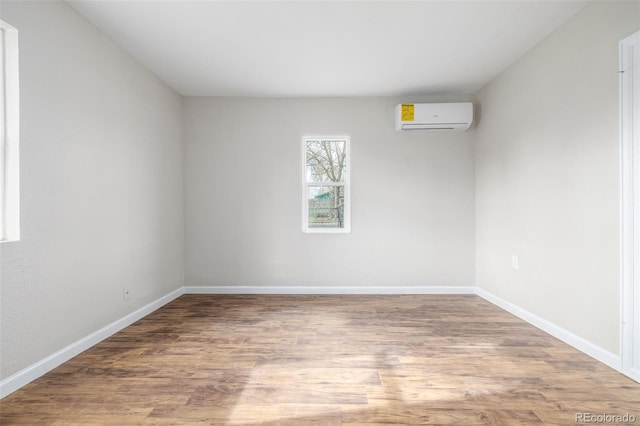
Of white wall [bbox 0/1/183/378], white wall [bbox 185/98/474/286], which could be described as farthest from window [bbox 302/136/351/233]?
white wall [bbox 0/1/183/378]

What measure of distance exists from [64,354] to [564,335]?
388 centimetres

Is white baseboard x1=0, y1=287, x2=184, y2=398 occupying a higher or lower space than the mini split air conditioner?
lower

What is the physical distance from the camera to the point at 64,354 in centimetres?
222

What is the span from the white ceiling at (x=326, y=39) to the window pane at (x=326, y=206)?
51.6 inches

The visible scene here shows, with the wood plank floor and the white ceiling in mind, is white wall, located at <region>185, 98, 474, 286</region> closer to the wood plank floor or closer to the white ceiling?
the white ceiling

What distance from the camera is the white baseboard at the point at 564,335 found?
7.12 feet

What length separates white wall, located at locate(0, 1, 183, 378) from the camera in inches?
76.1

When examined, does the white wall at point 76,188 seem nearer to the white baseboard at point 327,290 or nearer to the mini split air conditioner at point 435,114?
the white baseboard at point 327,290

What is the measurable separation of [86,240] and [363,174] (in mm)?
3041

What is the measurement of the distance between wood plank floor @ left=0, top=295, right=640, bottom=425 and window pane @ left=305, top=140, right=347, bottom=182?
1882 millimetres

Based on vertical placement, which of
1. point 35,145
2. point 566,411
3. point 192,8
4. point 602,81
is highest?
point 192,8

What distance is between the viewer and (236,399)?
1.80 meters

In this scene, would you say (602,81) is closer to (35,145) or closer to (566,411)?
(566,411)

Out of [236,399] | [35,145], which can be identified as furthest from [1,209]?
[236,399]
